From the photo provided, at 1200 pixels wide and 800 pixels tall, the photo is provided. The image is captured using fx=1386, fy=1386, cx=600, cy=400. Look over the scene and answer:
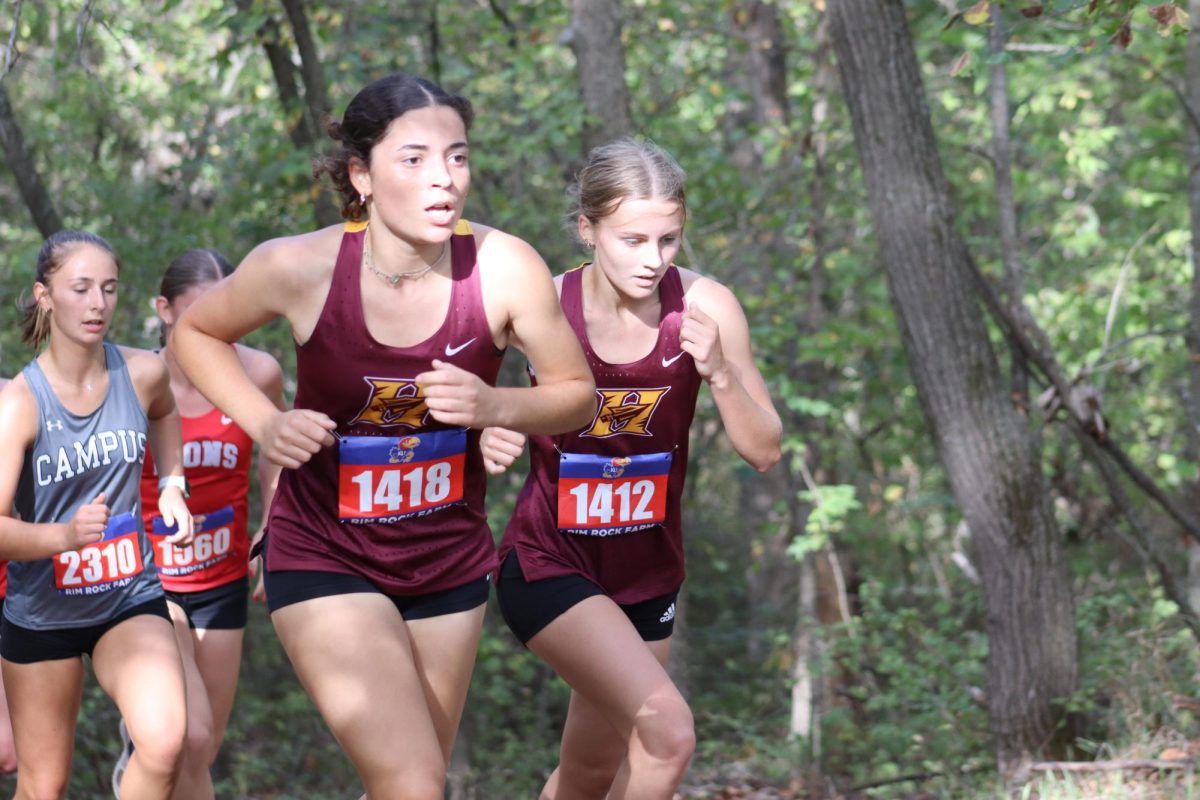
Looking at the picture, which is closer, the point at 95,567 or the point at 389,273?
the point at 389,273

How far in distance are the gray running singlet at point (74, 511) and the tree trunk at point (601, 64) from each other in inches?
213

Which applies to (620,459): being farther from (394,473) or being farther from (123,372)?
(123,372)

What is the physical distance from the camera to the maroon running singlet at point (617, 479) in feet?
12.2

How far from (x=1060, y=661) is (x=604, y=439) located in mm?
3804

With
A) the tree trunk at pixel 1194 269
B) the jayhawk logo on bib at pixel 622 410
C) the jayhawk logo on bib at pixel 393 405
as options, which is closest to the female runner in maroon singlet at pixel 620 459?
the jayhawk logo on bib at pixel 622 410

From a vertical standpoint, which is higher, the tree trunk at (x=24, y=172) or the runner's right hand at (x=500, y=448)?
the tree trunk at (x=24, y=172)

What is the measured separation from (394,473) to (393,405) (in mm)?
166

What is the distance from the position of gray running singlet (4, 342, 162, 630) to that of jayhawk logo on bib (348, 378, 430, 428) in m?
1.20

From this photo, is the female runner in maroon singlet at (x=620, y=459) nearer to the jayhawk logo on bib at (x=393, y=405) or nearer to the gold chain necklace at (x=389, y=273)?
the jayhawk logo on bib at (x=393, y=405)

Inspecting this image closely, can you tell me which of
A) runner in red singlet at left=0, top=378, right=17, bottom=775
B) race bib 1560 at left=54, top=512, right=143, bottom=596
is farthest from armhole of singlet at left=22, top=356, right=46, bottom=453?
runner in red singlet at left=0, top=378, right=17, bottom=775

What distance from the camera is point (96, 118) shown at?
11.7 m

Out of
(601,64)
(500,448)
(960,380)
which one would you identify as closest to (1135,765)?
(960,380)

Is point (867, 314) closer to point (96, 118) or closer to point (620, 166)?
point (96, 118)

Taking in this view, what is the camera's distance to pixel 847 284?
10.7m
